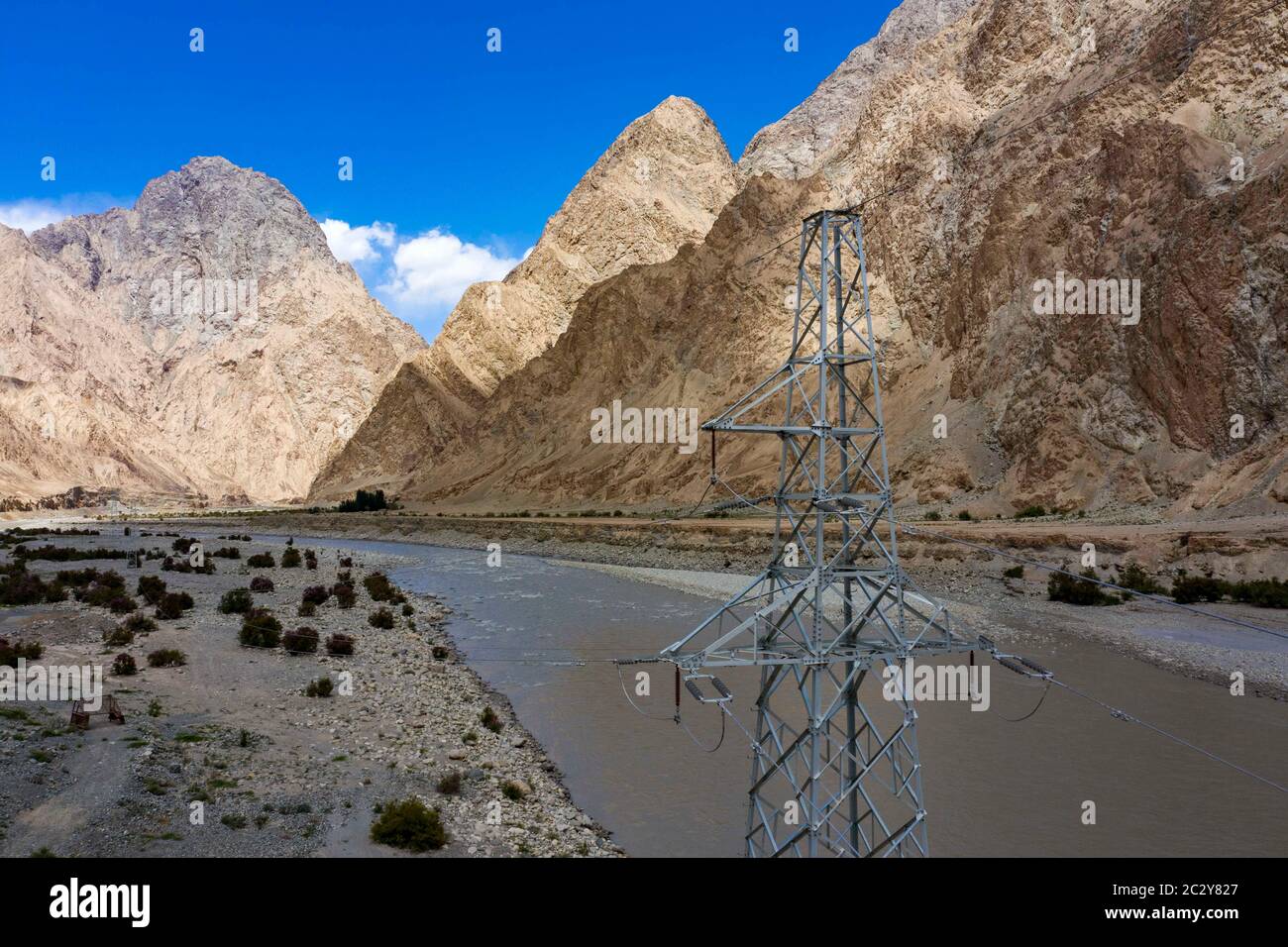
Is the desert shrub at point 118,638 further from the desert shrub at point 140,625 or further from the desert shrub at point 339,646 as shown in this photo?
the desert shrub at point 339,646

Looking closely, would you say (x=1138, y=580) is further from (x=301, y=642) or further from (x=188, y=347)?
(x=188, y=347)

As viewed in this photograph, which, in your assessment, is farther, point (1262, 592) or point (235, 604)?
point (235, 604)

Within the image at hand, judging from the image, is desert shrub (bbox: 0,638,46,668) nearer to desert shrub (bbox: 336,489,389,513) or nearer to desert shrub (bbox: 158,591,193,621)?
desert shrub (bbox: 158,591,193,621)

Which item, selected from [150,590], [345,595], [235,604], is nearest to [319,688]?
[235,604]

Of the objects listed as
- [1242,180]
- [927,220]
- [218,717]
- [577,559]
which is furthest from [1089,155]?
[218,717]

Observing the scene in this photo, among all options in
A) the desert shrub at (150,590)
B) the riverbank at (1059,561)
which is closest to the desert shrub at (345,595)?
the desert shrub at (150,590)

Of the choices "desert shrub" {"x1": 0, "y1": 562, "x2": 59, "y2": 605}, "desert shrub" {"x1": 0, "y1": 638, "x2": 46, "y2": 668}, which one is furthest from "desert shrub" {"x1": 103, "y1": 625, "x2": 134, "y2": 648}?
"desert shrub" {"x1": 0, "y1": 562, "x2": 59, "y2": 605}

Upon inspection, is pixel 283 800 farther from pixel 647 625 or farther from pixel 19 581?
pixel 19 581
